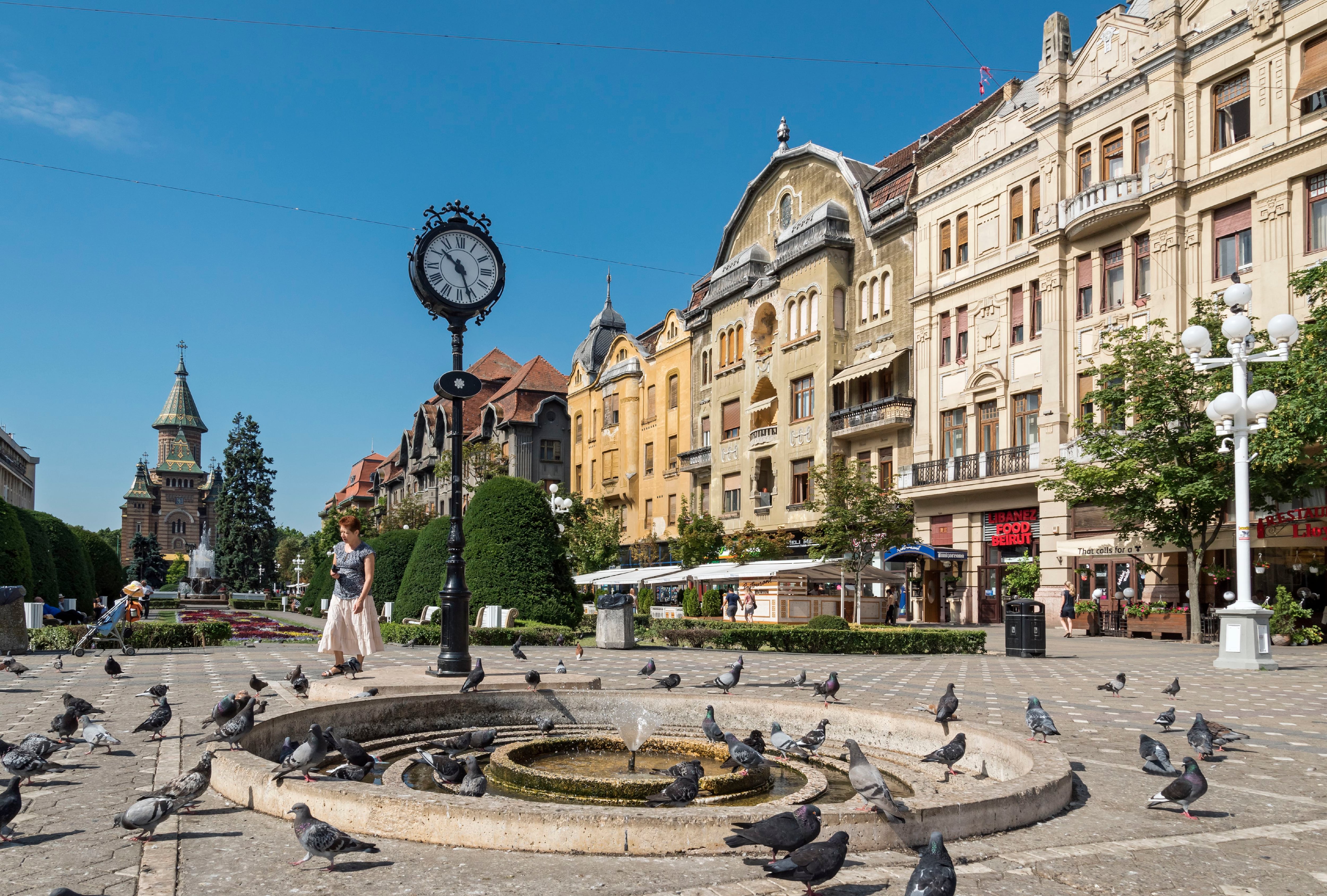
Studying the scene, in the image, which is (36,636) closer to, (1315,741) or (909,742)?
(909,742)

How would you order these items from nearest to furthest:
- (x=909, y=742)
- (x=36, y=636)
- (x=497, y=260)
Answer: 1. (x=909, y=742)
2. (x=497, y=260)
3. (x=36, y=636)

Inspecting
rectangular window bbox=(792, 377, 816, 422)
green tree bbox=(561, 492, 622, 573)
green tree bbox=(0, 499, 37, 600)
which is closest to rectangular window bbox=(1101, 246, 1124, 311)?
rectangular window bbox=(792, 377, 816, 422)

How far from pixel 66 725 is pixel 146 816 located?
3.64m

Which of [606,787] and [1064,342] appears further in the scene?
[1064,342]

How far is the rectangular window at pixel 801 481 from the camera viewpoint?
138 ft

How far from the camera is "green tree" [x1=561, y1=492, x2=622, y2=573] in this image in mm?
47281

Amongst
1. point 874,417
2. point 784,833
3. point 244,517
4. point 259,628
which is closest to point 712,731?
point 784,833

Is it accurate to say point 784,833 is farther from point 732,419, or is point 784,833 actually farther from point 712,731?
point 732,419

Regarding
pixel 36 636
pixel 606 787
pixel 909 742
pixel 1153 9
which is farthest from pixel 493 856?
pixel 1153 9

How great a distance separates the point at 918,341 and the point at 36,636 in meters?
29.4

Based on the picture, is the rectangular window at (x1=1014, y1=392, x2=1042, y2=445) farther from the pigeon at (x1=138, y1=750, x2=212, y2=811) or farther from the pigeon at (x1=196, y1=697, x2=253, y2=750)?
the pigeon at (x1=138, y1=750, x2=212, y2=811)

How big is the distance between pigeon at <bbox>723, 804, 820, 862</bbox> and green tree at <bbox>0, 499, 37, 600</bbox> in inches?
774

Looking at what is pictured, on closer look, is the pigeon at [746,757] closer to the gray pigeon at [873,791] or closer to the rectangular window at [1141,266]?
the gray pigeon at [873,791]

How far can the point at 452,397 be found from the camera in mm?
11016
